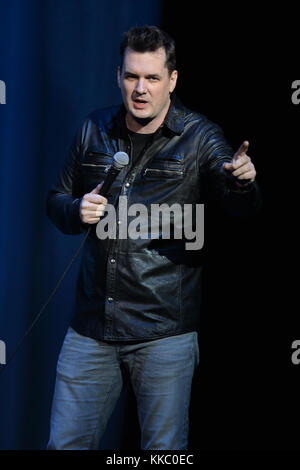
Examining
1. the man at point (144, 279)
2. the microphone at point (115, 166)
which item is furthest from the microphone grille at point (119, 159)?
the man at point (144, 279)

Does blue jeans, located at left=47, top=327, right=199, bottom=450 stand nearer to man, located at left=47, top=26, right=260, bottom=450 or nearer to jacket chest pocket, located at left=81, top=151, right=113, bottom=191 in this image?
man, located at left=47, top=26, right=260, bottom=450

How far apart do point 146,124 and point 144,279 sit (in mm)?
480

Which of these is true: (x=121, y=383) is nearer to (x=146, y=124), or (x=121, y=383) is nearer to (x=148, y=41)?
(x=146, y=124)

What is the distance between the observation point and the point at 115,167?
149 centimetres

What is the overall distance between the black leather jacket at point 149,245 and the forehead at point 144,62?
15 cm

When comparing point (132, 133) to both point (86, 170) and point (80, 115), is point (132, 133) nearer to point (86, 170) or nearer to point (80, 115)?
point (86, 170)

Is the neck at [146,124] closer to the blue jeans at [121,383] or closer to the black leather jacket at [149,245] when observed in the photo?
the black leather jacket at [149,245]

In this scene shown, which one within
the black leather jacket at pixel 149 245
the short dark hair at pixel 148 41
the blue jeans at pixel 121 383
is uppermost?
the short dark hair at pixel 148 41

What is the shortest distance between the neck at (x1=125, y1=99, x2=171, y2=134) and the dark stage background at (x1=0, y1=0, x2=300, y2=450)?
306 millimetres

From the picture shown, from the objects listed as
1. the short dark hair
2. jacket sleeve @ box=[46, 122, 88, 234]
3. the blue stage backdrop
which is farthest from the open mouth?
the blue stage backdrop

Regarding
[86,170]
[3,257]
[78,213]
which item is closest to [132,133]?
[86,170]

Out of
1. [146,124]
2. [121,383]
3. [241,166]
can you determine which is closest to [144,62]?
[146,124]

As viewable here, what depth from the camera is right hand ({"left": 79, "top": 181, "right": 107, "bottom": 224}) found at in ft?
5.02

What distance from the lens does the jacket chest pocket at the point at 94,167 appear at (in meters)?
1.78
